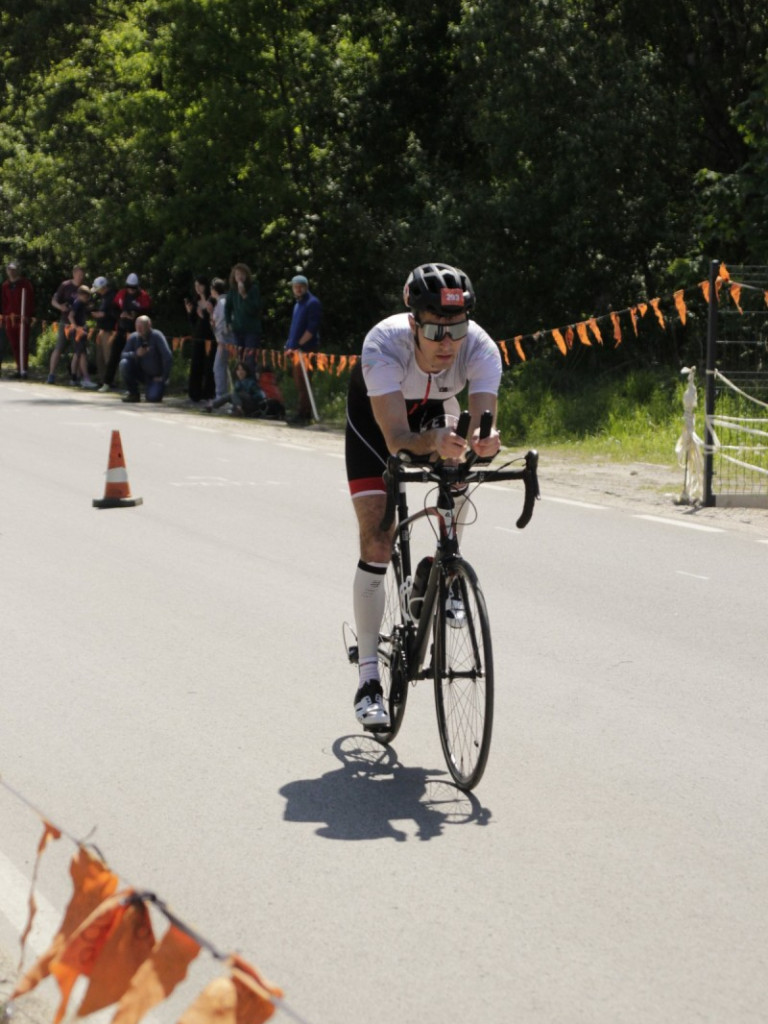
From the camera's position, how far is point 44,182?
111ft

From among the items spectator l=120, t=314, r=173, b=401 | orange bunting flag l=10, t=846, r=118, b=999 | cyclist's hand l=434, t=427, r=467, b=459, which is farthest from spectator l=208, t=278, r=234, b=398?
orange bunting flag l=10, t=846, r=118, b=999

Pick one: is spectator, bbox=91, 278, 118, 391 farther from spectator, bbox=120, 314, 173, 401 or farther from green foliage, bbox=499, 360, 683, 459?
green foliage, bbox=499, 360, 683, 459

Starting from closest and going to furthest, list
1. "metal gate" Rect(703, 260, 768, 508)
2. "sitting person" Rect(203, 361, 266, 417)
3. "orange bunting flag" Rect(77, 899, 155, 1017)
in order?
"orange bunting flag" Rect(77, 899, 155, 1017) < "metal gate" Rect(703, 260, 768, 508) < "sitting person" Rect(203, 361, 266, 417)

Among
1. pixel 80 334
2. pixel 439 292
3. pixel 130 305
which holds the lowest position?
pixel 80 334

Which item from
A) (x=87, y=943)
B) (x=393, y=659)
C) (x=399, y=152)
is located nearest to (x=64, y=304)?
(x=399, y=152)

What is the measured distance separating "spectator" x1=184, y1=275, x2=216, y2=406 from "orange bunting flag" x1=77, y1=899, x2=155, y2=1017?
2330 centimetres

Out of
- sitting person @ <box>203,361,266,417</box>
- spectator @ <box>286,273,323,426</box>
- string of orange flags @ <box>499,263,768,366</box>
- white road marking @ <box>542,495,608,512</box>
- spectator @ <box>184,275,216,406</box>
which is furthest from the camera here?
spectator @ <box>184,275,216,406</box>

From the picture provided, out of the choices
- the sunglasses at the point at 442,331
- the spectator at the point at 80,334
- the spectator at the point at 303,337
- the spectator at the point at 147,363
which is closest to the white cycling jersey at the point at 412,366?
the sunglasses at the point at 442,331

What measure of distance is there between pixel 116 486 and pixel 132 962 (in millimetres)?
11093

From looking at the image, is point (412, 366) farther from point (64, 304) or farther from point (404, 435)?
point (64, 304)

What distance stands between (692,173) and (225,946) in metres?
21.6

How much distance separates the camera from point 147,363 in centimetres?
2667

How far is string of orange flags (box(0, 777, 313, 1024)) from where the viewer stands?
8.04ft

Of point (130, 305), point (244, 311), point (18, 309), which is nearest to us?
point (244, 311)
